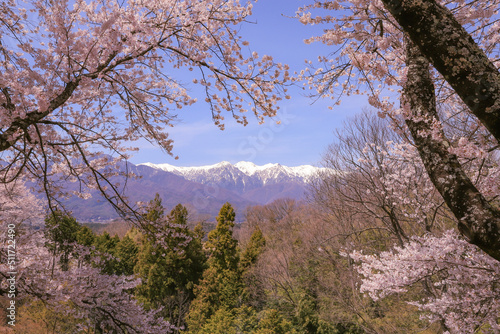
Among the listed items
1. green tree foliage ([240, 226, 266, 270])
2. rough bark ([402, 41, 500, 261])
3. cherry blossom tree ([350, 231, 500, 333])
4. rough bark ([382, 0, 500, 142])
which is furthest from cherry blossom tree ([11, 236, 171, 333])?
green tree foliage ([240, 226, 266, 270])

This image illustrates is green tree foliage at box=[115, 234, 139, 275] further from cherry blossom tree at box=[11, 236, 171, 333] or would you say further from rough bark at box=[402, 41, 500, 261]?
rough bark at box=[402, 41, 500, 261]

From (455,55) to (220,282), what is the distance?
16567mm

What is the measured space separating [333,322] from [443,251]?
1002 centimetres

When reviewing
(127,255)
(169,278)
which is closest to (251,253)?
(169,278)

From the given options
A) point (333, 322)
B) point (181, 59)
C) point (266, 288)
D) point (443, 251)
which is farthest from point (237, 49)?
point (266, 288)

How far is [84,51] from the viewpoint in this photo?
2828 millimetres

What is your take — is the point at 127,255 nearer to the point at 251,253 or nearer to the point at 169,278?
the point at 169,278

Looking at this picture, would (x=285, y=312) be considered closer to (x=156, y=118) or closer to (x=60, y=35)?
(x=156, y=118)

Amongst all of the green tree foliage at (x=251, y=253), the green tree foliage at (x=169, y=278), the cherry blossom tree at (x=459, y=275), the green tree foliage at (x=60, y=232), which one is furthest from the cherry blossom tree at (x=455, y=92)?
the green tree foliage at (x=251, y=253)

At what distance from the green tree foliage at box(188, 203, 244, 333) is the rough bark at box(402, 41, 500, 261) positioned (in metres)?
14.8

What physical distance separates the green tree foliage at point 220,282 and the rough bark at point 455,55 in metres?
15.2

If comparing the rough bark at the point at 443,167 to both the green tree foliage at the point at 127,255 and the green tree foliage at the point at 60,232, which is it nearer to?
the green tree foliage at the point at 60,232

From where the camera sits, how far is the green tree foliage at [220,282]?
1495 centimetres

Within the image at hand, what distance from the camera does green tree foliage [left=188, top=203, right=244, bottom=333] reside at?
1495cm
